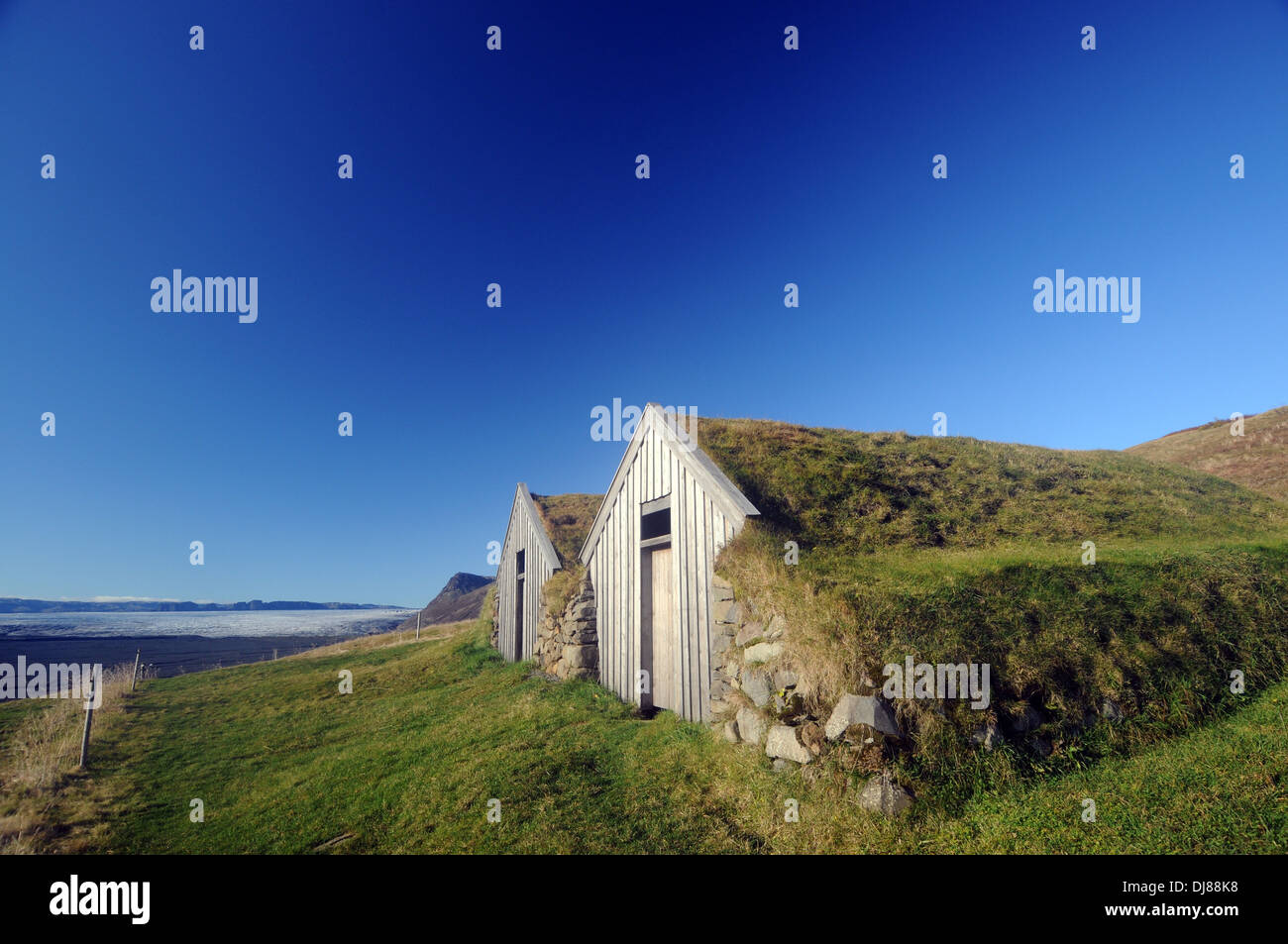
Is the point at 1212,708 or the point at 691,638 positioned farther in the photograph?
the point at 691,638

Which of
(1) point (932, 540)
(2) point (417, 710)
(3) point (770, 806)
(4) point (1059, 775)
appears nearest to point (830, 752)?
(3) point (770, 806)

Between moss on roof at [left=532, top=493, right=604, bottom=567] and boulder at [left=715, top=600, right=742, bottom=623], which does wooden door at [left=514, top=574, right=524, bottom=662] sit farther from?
boulder at [left=715, top=600, right=742, bottom=623]

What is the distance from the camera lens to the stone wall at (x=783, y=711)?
17.9 feet

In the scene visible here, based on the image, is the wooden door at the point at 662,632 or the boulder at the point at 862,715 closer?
the boulder at the point at 862,715

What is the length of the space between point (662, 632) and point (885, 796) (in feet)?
19.3

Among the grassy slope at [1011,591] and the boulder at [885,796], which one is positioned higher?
the grassy slope at [1011,591]

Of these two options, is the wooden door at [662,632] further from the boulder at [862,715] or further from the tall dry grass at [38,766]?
the tall dry grass at [38,766]

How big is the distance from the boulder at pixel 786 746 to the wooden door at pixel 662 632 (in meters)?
3.61

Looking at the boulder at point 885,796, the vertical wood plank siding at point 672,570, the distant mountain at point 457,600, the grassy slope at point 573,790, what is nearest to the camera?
the grassy slope at point 573,790

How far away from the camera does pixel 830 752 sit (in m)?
5.75

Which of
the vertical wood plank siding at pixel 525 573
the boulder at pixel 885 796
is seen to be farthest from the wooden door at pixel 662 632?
the vertical wood plank siding at pixel 525 573

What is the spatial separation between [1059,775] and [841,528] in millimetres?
4695
